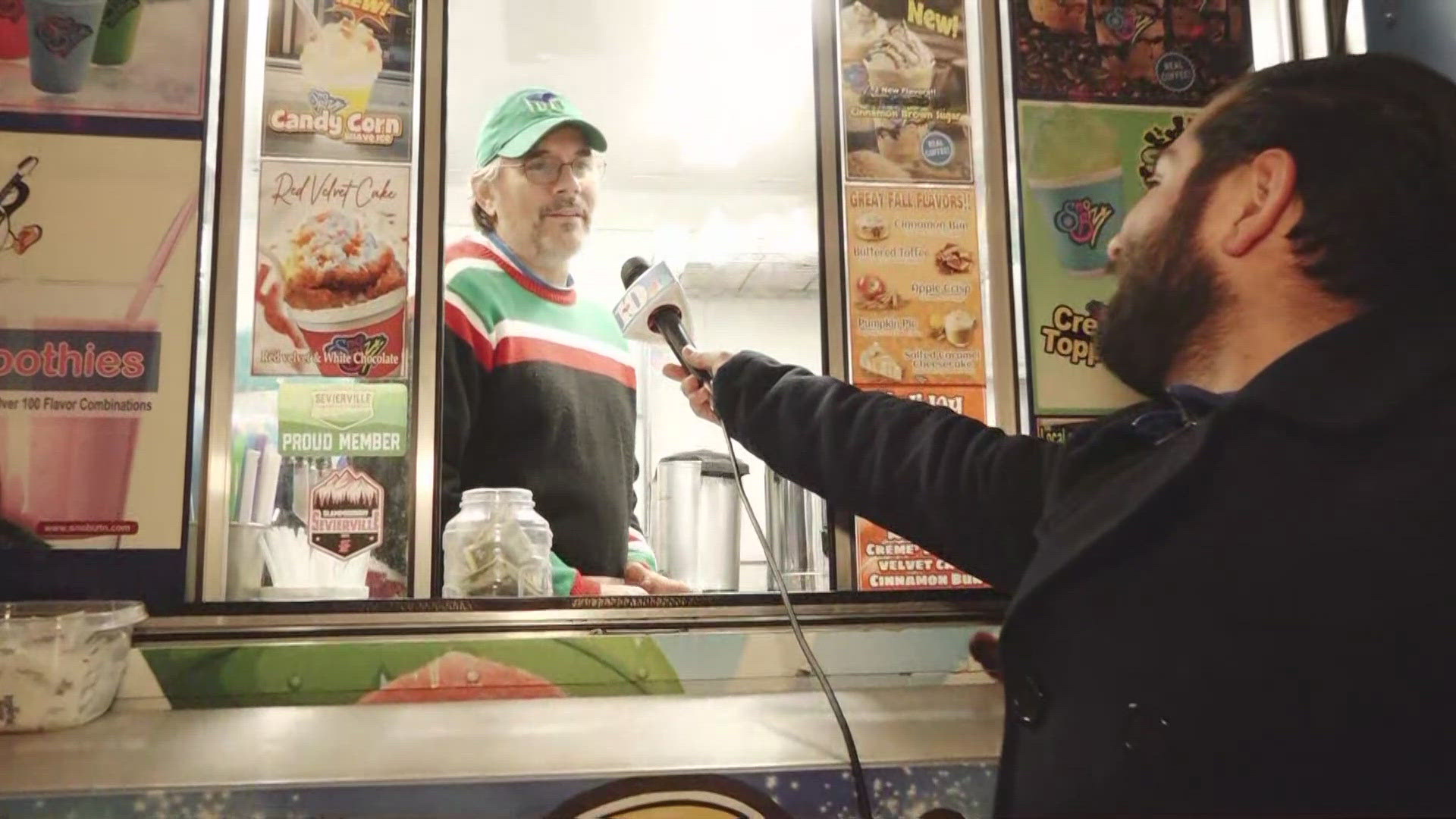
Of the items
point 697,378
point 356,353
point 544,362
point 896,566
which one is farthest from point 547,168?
point 896,566

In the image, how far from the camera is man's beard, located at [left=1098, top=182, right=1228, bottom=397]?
872 millimetres

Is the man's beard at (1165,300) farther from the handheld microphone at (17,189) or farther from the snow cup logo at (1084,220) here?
the handheld microphone at (17,189)

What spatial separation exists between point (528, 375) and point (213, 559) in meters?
0.53

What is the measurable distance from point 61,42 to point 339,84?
0.38 meters

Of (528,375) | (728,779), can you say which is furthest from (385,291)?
(728,779)

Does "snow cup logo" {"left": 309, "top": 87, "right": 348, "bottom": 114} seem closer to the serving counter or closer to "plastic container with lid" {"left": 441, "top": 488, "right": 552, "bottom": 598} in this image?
"plastic container with lid" {"left": 441, "top": 488, "right": 552, "bottom": 598}

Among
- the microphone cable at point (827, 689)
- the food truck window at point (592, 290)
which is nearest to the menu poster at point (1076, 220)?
the food truck window at point (592, 290)

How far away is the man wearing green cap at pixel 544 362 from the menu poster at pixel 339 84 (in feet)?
0.56

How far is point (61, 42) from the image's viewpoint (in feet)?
4.43

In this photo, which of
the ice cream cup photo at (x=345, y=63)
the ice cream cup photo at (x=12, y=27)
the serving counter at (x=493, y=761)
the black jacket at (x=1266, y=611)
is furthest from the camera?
the ice cream cup photo at (x=345, y=63)

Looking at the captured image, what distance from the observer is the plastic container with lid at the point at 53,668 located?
1105 mm

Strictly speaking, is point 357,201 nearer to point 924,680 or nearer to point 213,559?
point 213,559

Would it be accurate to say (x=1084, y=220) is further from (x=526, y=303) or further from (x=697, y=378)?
(x=526, y=303)

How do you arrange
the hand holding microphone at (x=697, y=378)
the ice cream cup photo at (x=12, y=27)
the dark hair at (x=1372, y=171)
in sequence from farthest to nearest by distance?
the ice cream cup photo at (x=12, y=27) < the hand holding microphone at (x=697, y=378) < the dark hair at (x=1372, y=171)
